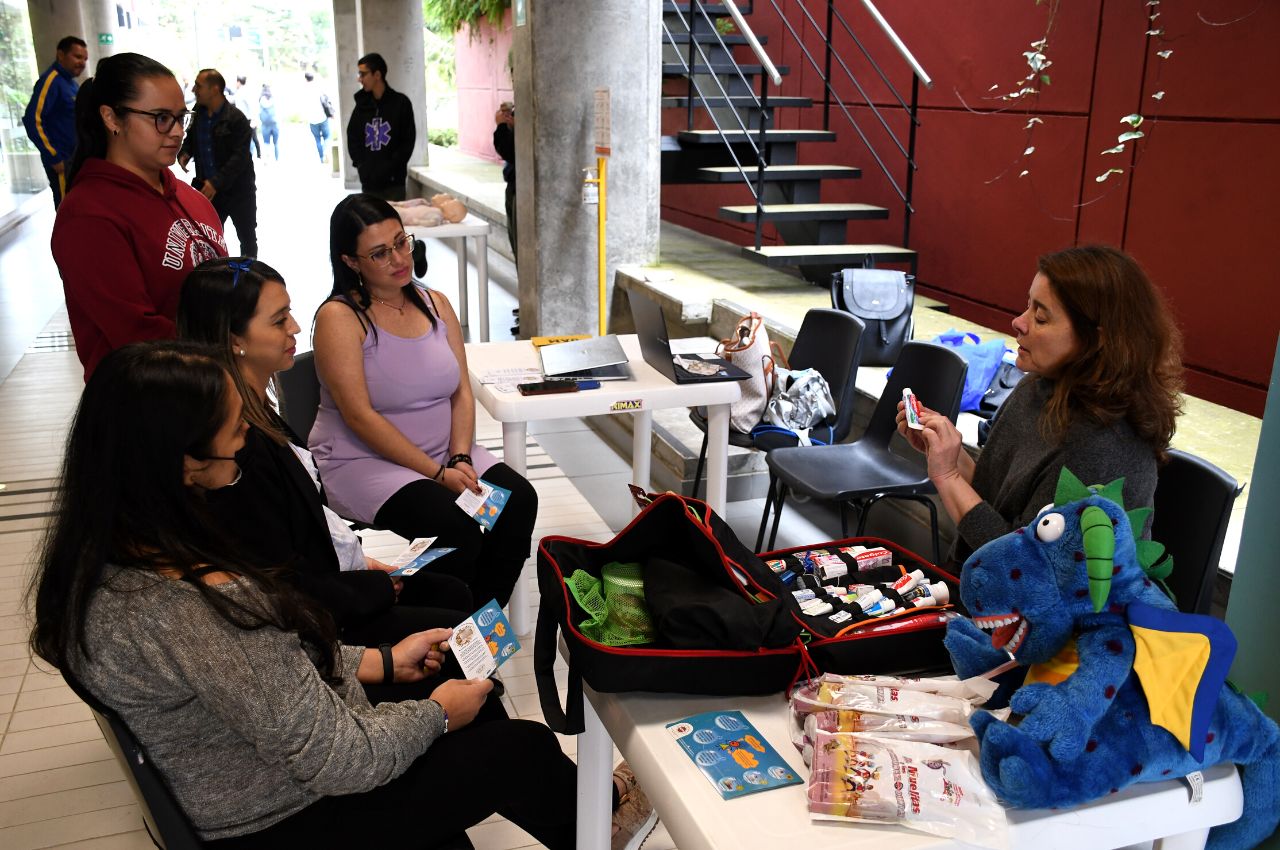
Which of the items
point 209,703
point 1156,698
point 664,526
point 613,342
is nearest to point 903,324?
point 613,342

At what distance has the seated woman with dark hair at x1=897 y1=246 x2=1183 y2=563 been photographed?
6.46ft

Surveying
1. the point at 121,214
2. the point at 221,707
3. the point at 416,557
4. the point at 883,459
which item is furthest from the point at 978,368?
the point at 221,707

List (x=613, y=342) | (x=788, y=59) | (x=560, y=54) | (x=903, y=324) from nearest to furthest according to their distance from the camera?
1. (x=613, y=342)
2. (x=903, y=324)
3. (x=560, y=54)
4. (x=788, y=59)

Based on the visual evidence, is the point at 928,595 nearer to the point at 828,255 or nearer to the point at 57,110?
the point at 828,255

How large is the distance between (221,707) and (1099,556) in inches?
44.4

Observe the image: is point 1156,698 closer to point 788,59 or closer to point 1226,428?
point 1226,428

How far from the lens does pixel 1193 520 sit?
2.12 m

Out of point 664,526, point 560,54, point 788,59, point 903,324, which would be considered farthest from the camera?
point 788,59

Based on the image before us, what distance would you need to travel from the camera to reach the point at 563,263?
6.21 meters

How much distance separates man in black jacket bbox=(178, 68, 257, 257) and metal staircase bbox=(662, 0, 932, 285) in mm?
2732

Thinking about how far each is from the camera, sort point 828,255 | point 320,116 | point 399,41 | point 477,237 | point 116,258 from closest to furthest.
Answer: point 116,258
point 828,255
point 477,237
point 399,41
point 320,116

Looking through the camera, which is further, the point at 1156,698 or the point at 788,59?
the point at 788,59

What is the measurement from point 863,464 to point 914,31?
3.55 m

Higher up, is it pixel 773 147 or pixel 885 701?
pixel 773 147
